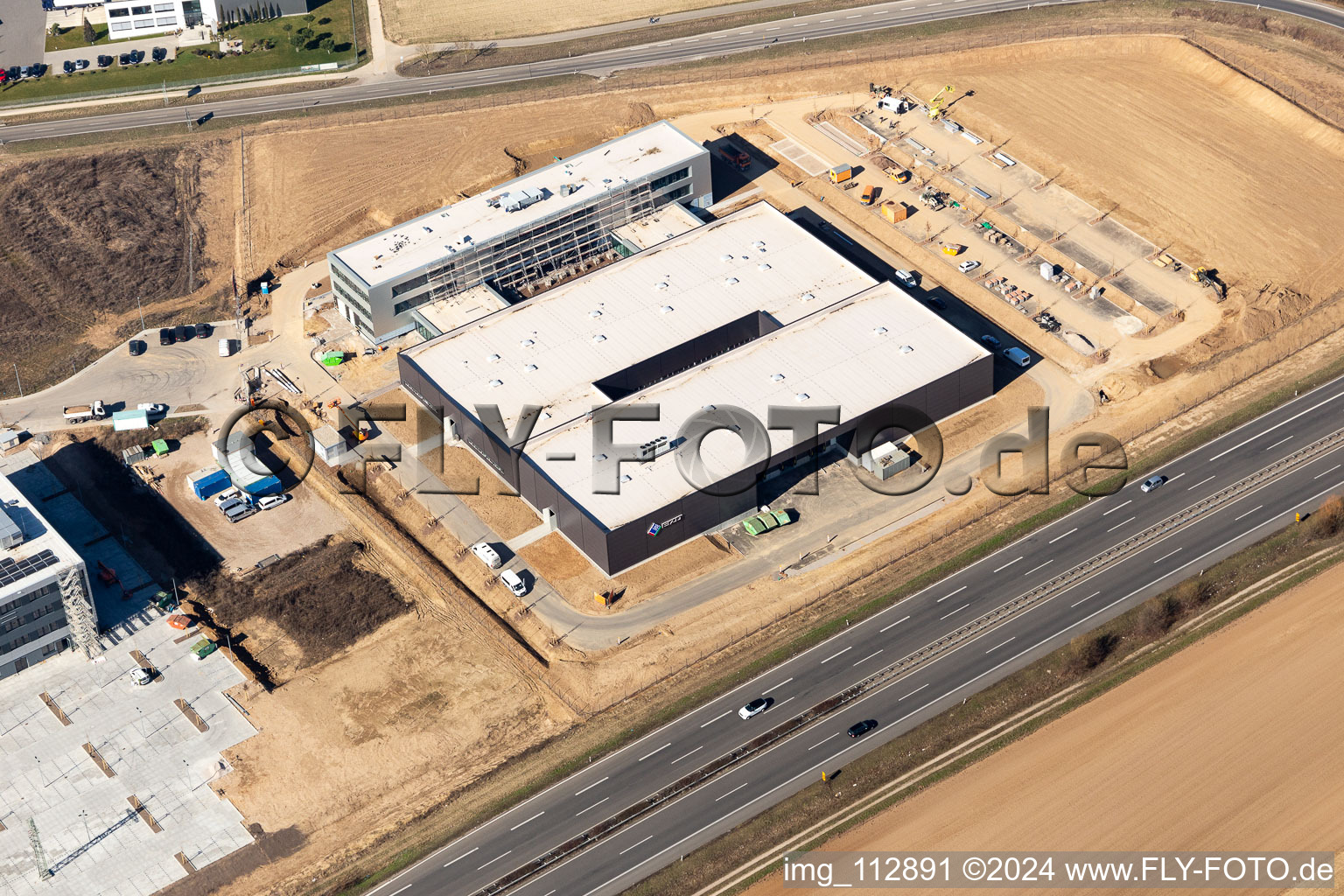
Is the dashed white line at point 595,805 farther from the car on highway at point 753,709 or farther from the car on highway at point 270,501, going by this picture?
the car on highway at point 270,501

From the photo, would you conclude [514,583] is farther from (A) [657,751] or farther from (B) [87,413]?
(B) [87,413]

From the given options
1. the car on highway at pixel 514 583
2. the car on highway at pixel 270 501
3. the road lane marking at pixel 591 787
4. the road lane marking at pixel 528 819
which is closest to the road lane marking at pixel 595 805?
the road lane marking at pixel 591 787

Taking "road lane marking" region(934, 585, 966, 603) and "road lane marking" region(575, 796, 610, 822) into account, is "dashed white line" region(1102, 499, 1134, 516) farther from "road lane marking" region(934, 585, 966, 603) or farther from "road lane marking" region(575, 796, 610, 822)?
"road lane marking" region(575, 796, 610, 822)

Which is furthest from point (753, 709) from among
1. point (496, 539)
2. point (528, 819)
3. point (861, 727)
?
point (496, 539)

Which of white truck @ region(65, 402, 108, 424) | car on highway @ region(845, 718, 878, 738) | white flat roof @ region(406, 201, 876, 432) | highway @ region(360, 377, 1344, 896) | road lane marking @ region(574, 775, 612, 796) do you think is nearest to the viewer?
highway @ region(360, 377, 1344, 896)

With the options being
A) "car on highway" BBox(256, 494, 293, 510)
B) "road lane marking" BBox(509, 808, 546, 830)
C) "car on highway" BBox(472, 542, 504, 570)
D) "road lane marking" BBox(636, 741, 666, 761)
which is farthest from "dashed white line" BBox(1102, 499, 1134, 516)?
"car on highway" BBox(256, 494, 293, 510)

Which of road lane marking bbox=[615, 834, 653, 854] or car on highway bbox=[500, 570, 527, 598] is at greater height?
car on highway bbox=[500, 570, 527, 598]
